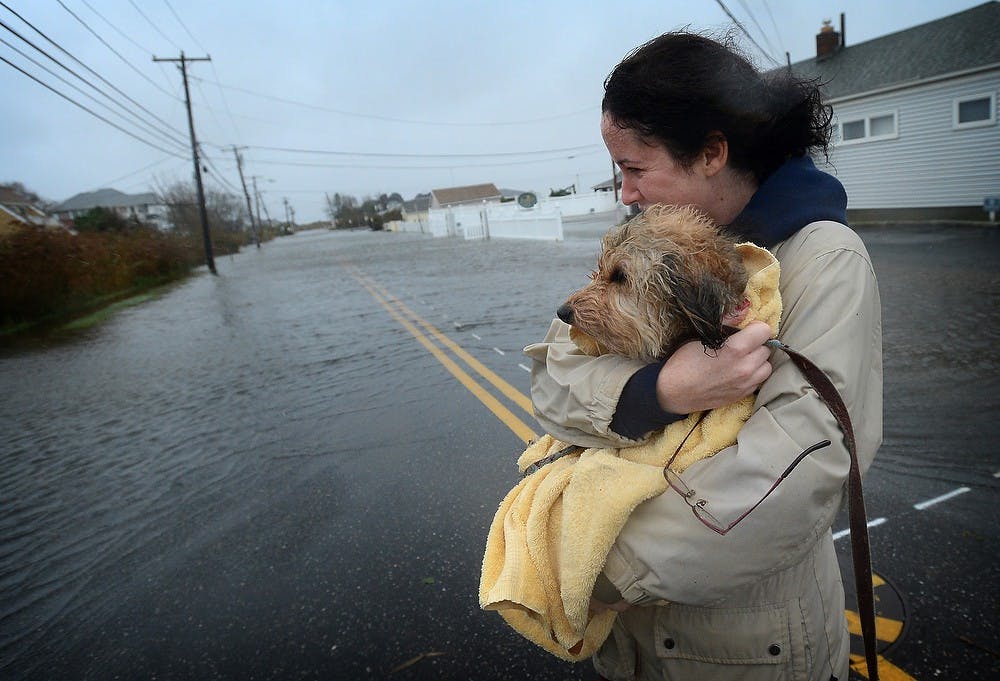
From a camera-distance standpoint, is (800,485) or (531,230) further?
(531,230)

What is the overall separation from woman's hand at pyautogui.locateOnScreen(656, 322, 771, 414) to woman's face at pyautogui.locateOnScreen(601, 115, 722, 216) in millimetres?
516

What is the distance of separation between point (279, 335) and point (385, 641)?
8.55 m

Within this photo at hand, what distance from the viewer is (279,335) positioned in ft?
34.1

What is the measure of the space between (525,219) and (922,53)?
17648mm

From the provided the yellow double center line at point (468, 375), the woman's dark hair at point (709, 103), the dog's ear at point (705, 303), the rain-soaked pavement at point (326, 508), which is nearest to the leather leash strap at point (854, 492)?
the dog's ear at point (705, 303)

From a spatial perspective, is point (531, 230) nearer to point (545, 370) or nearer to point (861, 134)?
point (861, 134)

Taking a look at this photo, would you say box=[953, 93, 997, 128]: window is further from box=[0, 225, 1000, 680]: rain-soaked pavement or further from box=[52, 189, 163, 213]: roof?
box=[52, 189, 163, 213]: roof

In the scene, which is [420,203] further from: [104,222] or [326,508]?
[326,508]

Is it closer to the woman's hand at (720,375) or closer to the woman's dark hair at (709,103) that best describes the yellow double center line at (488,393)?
the woman's hand at (720,375)

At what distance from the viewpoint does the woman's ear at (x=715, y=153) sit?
1.53 meters

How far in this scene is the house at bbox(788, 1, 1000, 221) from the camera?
17062 millimetres

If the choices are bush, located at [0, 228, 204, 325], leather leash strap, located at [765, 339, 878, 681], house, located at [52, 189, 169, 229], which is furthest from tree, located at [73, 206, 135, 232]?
house, located at [52, 189, 169, 229]

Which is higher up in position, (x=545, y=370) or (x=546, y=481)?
(x=545, y=370)

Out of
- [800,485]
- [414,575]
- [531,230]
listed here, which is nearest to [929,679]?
[800,485]
